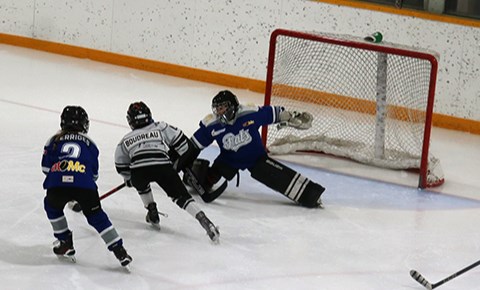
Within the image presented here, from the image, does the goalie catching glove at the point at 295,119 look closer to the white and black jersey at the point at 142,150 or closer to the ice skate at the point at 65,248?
the white and black jersey at the point at 142,150

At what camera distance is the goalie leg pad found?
589cm

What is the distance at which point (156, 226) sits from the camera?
5.43 meters

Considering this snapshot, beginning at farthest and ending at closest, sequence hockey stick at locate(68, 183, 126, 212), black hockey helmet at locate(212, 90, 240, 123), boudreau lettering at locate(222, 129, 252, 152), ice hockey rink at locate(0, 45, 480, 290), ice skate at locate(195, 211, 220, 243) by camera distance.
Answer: boudreau lettering at locate(222, 129, 252, 152)
black hockey helmet at locate(212, 90, 240, 123)
hockey stick at locate(68, 183, 126, 212)
ice skate at locate(195, 211, 220, 243)
ice hockey rink at locate(0, 45, 480, 290)

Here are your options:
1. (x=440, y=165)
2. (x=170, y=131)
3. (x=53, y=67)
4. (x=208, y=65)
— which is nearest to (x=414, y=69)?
(x=440, y=165)

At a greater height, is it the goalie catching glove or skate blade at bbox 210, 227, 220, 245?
the goalie catching glove

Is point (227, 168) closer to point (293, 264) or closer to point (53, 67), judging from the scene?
point (293, 264)

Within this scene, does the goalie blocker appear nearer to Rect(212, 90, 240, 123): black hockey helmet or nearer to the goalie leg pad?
the goalie leg pad

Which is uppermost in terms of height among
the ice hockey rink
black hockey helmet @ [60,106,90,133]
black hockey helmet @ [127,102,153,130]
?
black hockey helmet @ [60,106,90,133]

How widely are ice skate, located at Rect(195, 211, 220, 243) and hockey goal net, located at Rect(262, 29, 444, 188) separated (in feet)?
5.70

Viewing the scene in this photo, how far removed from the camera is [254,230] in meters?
5.52

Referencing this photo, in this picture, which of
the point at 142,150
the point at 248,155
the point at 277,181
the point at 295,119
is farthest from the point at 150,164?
the point at 295,119

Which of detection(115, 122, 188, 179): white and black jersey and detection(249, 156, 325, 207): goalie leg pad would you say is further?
detection(249, 156, 325, 207): goalie leg pad

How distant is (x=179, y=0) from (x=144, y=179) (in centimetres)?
383

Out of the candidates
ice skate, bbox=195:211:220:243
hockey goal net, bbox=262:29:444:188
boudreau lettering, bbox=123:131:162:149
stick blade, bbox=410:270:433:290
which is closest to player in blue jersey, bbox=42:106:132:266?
boudreau lettering, bbox=123:131:162:149
